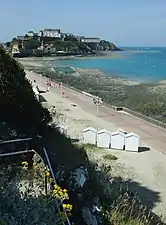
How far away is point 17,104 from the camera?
805 centimetres

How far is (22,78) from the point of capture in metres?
8.76

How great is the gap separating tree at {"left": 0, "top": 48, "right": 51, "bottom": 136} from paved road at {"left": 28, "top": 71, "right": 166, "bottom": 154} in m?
8.51

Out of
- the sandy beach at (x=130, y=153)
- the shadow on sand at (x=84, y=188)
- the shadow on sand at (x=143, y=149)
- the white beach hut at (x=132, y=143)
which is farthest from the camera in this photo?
the shadow on sand at (x=143, y=149)

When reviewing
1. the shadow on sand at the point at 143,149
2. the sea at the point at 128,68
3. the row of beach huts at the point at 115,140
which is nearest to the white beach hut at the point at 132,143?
the row of beach huts at the point at 115,140

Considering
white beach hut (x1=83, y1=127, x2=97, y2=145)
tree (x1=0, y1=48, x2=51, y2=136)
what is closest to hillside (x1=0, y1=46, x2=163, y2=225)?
tree (x1=0, y1=48, x2=51, y2=136)

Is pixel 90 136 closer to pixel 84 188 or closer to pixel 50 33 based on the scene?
pixel 84 188

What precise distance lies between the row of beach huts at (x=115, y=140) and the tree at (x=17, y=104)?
290 inches

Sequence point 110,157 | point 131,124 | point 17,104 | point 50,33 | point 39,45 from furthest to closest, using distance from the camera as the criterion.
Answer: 1. point 50,33
2. point 39,45
3. point 131,124
4. point 110,157
5. point 17,104

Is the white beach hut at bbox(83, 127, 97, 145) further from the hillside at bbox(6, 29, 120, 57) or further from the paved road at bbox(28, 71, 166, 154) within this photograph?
the hillside at bbox(6, 29, 120, 57)

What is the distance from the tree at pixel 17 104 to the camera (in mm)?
7961

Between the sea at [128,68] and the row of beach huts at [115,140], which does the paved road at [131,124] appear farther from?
the sea at [128,68]

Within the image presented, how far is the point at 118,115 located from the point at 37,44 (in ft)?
320

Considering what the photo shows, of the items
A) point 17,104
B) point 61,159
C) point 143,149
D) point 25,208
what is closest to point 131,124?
point 143,149

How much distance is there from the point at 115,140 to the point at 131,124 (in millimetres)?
5901
